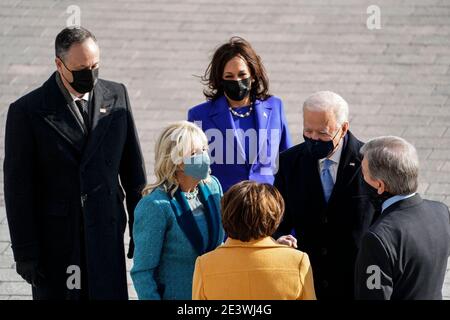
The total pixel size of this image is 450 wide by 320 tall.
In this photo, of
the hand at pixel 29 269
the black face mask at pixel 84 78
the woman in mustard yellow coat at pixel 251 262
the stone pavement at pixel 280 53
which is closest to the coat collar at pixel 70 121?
the black face mask at pixel 84 78

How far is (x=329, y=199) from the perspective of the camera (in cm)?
507

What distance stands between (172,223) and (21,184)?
906mm

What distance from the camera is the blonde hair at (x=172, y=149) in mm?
4707

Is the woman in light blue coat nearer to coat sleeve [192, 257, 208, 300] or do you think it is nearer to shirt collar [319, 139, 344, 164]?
coat sleeve [192, 257, 208, 300]

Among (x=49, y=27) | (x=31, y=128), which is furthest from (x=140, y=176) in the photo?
(x=49, y=27)

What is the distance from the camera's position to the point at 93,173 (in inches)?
207

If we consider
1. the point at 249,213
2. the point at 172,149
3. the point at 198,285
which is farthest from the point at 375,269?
the point at 172,149

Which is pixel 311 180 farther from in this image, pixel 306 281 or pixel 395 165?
pixel 306 281

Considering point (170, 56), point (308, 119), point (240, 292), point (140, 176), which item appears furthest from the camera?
point (170, 56)

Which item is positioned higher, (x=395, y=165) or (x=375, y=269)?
(x=395, y=165)

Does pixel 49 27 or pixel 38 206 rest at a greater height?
pixel 49 27

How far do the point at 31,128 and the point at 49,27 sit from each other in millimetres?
5491

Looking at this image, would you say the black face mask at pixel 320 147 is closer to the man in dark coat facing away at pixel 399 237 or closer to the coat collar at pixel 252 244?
the man in dark coat facing away at pixel 399 237
